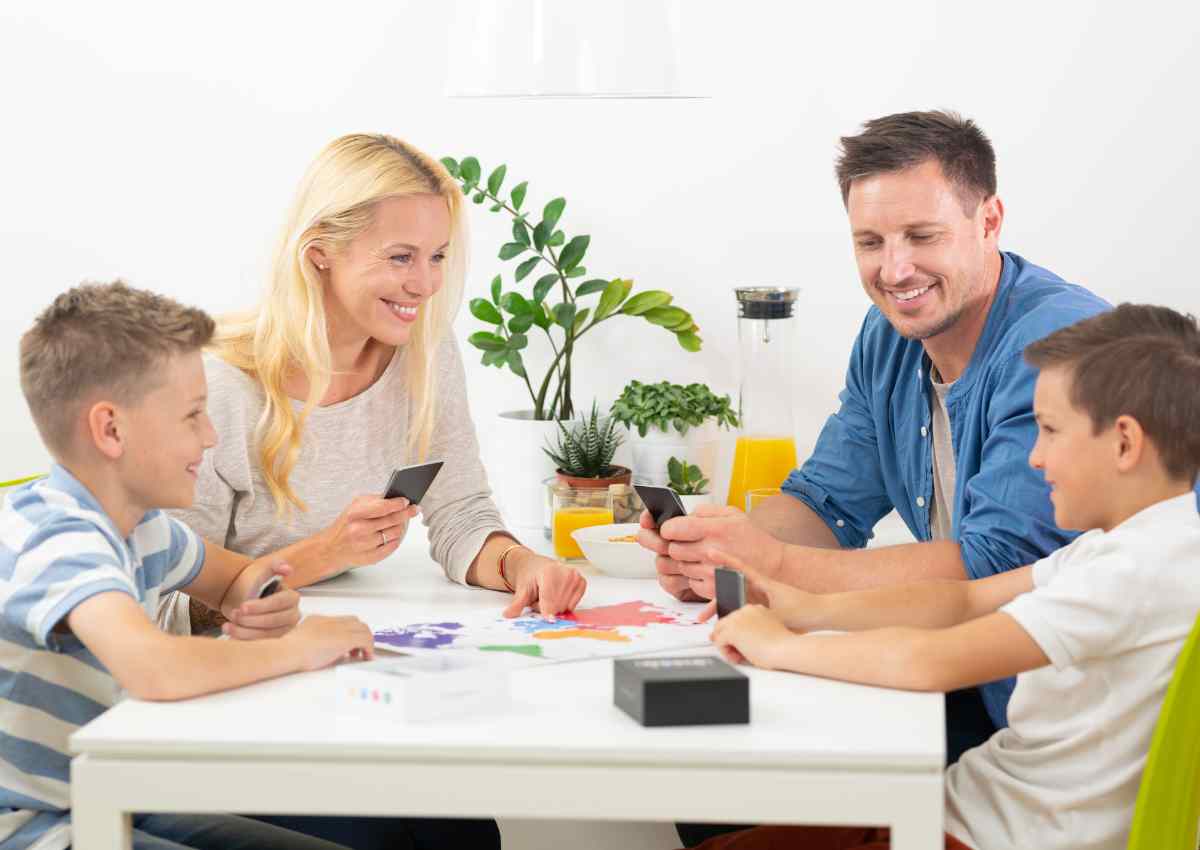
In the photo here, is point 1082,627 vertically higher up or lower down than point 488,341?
lower down

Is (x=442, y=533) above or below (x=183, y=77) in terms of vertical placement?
below

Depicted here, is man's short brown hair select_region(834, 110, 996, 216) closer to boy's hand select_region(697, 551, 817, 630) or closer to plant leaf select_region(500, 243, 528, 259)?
boy's hand select_region(697, 551, 817, 630)

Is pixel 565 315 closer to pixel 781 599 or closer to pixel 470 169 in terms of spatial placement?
pixel 470 169

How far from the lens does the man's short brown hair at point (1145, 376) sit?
143 cm

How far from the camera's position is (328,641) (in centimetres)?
142

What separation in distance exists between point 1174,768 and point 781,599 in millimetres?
436

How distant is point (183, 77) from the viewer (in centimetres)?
288

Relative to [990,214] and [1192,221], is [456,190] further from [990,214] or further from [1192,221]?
[1192,221]

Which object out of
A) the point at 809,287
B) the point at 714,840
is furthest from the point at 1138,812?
the point at 809,287

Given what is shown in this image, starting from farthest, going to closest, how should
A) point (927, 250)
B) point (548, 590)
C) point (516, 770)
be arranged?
1. point (927, 250)
2. point (548, 590)
3. point (516, 770)

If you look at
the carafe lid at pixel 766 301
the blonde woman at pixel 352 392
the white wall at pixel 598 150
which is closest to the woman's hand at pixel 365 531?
the blonde woman at pixel 352 392

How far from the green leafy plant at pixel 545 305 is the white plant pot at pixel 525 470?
0.33 feet

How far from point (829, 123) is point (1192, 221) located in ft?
2.27


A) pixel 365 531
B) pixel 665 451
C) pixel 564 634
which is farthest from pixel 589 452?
pixel 564 634
